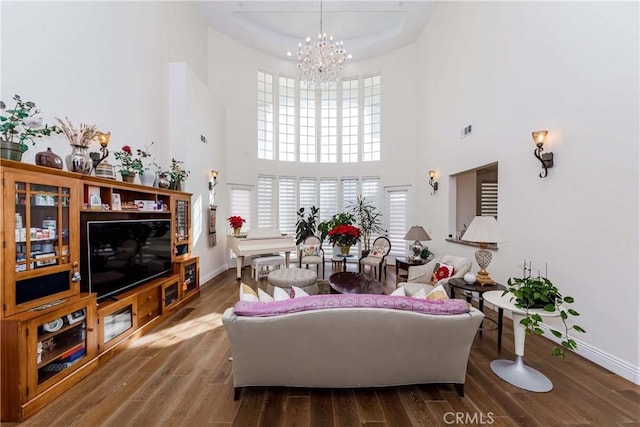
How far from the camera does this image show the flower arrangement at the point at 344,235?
4930 millimetres

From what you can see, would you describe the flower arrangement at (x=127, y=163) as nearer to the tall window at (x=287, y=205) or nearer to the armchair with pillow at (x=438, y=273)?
the armchair with pillow at (x=438, y=273)

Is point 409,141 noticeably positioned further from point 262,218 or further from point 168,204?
point 168,204

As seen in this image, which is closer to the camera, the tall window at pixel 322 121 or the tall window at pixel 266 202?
the tall window at pixel 266 202

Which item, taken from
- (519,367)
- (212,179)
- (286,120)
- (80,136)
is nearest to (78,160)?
(80,136)

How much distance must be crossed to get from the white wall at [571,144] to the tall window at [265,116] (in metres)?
5.08

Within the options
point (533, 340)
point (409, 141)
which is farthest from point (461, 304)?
point (409, 141)

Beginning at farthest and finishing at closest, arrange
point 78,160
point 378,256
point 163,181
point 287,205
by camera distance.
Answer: point 287,205, point 378,256, point 163,181, point 78,160

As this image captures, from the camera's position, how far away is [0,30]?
2.31 meters

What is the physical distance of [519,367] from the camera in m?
2.43

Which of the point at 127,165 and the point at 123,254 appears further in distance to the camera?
the point at 127,165

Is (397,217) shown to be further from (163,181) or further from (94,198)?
(94,198)

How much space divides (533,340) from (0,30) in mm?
6375

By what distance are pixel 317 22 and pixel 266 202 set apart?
16.0 feet

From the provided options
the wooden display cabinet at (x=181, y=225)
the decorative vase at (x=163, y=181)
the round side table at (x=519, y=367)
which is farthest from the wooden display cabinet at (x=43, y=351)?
the round side table at (x=519, y=367)
